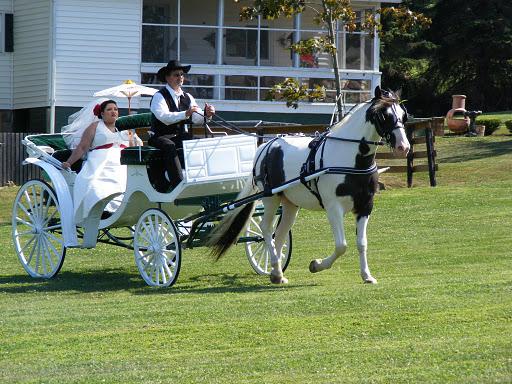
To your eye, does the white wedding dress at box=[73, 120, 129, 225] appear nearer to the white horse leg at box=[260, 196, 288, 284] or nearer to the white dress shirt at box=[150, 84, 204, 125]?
the white dress shirt at box=[150, 84, 204, 125]

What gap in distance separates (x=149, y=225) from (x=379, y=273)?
112 inches

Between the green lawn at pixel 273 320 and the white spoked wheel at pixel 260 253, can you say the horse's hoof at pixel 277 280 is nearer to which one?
the green lawn at pixel 273 320

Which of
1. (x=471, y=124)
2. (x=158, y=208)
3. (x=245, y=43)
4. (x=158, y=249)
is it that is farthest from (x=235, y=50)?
(x=158, y=249)

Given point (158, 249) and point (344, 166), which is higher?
point (344, 166)

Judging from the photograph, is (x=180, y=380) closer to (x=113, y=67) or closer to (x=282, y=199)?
(x=282, y=199)

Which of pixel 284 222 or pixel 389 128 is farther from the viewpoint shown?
pixel 284 222

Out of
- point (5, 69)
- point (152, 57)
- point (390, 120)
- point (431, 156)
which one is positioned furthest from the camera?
point (5, 69)

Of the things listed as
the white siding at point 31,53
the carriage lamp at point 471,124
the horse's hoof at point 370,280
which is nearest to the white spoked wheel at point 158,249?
the horse's hoof at point 370,280

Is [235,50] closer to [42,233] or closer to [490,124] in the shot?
[490,124]

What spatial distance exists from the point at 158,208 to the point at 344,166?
242cm

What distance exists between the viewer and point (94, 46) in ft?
113

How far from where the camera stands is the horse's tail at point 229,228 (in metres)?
13.7

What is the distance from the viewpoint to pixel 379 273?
14164 millimetres

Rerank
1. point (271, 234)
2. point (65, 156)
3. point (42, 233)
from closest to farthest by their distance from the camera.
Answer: point (271, 234) → point (42, 233) → point (65, 156)
